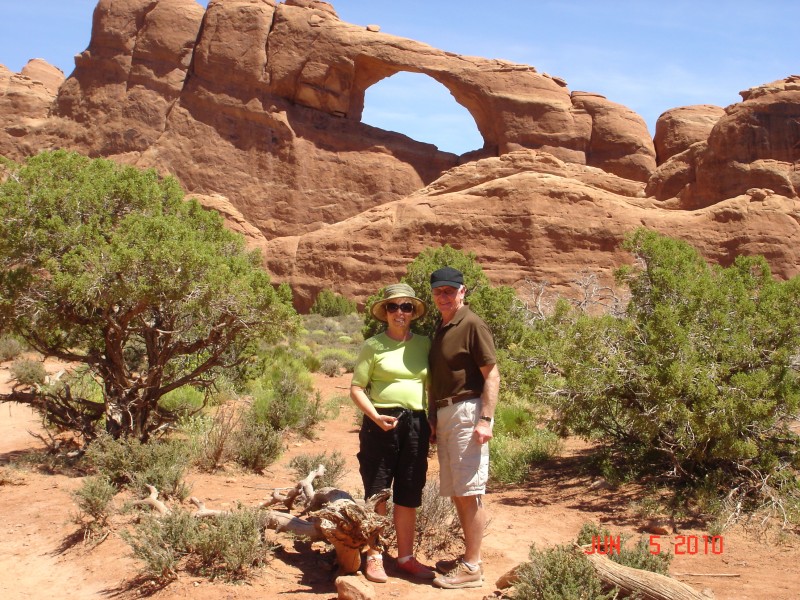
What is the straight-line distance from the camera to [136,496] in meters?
6.32

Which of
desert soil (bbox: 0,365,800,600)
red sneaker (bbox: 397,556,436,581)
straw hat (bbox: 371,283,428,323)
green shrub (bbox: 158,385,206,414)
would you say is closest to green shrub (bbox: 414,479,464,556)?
desert soil (bbox: 0,365,800,600)

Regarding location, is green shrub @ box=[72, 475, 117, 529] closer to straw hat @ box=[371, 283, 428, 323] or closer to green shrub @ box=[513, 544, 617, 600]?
straw hat @ box=[371, 283, 428, 323]

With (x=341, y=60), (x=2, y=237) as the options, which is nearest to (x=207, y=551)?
(x=2, y=237)

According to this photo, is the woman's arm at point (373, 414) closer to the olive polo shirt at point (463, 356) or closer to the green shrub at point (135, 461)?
the olive polo shirt at point (463, 356)

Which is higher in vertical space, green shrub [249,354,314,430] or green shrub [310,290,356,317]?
green shrub [310,290,356,317]

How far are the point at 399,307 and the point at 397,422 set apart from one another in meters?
0.73

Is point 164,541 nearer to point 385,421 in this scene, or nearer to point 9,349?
point 385,421

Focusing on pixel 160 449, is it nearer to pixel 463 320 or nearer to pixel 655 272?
pixel 463 320

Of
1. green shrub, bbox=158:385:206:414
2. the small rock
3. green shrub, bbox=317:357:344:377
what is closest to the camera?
the small rock

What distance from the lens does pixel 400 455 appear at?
15.8 feet

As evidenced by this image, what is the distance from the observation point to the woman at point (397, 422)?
474 centimetres

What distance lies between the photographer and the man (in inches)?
182

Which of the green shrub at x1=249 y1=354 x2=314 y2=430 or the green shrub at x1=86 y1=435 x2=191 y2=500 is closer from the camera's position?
the green shrub at x1=86 y1=435 x2=191 y2=500

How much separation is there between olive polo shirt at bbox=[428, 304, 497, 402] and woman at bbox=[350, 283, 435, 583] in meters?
0.17
